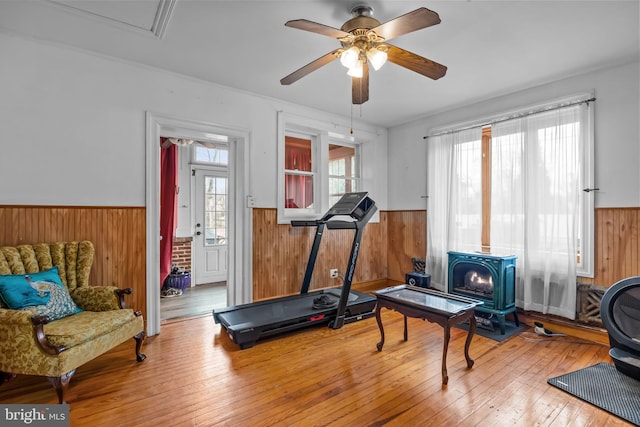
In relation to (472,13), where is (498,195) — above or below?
below

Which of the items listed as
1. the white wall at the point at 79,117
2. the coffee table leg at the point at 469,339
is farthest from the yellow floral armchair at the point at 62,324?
the coffee table leg at the point at 469,339

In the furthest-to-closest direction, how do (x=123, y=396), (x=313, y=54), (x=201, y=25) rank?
(x=313, y=54) → (x=201, y=25) → (x=123, y=396)

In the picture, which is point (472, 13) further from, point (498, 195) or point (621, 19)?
point (498, 195)

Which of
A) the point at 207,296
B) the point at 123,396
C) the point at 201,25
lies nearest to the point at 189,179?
the point at 207,296

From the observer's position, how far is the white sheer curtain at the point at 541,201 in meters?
3.21

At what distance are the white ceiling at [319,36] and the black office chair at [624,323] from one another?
6.64ft

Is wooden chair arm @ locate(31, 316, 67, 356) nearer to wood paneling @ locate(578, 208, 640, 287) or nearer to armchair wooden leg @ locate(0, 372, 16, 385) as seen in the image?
armchair wooden leg @ locate(0, 372, 16, 385)

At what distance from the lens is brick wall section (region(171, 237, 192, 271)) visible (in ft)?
17.2

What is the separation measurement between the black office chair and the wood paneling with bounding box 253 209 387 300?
2.97m

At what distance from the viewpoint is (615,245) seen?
3.01 m

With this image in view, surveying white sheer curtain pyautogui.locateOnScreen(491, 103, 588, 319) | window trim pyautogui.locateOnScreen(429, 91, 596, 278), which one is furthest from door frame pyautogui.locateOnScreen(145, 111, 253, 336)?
window trim pyautogui.locateOnScreen(429, 91, 596, 278)

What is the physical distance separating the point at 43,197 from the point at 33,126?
602mm

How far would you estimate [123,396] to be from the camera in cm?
213

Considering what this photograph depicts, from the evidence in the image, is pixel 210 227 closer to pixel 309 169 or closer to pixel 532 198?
pixel 309 169
